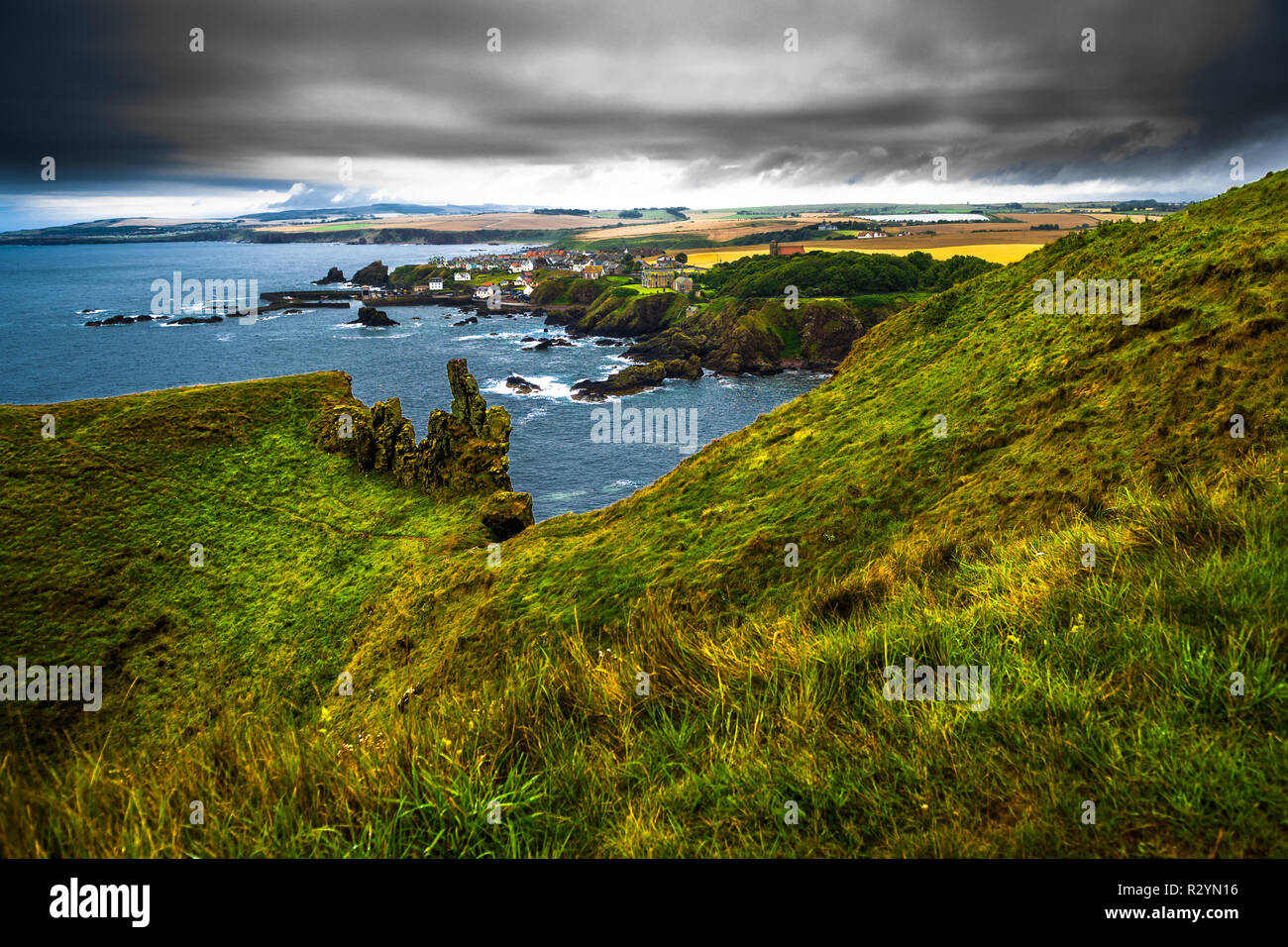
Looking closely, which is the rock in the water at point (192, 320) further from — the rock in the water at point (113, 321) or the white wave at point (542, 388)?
the white wave at point (542, 388)

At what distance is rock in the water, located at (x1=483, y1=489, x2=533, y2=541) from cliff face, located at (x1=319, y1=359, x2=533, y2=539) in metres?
0.25

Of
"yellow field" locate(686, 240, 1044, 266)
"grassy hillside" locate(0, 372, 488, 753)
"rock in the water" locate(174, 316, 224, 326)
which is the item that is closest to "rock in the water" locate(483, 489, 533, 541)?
"grassy hillside" locate(0, 372, 488, 753)

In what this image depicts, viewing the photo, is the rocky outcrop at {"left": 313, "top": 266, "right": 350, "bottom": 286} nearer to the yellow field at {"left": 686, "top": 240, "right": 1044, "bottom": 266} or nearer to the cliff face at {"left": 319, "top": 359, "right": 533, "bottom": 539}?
the yellow field at {"left": 686, "top": 240, "right": 1044, "bottom": 266}

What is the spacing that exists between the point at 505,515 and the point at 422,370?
2724 inches

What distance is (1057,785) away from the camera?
279 centimetres

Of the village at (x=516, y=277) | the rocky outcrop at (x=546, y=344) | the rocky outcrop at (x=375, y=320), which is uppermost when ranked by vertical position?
the village at (x=516, y=277)

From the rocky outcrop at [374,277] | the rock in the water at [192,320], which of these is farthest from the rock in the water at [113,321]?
the rocky outcrop at [374,277]

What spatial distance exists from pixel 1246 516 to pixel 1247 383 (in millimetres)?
5749

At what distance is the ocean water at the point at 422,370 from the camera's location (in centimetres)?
6075

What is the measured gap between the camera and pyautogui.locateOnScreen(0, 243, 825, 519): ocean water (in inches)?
2392

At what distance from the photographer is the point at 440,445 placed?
109ft

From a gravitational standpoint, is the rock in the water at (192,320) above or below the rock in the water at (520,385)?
above

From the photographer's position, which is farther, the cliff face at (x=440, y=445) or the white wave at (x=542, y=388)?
the white wave at (x=542, y=388)

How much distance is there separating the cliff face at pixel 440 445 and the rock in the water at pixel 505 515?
25 centimetres
